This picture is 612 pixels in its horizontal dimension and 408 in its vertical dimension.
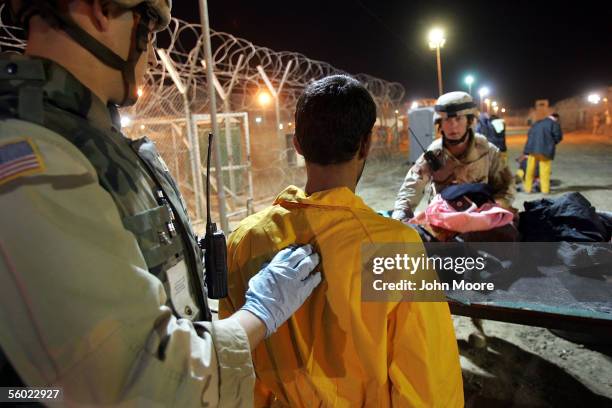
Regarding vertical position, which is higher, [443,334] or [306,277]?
[306,277]

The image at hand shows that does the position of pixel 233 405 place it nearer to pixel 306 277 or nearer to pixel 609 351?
pixel 306 277

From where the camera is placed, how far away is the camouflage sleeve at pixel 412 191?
3.51 meters

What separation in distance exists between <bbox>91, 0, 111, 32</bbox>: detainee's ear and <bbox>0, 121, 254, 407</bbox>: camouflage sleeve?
383mm

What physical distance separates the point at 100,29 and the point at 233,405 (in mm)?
1058

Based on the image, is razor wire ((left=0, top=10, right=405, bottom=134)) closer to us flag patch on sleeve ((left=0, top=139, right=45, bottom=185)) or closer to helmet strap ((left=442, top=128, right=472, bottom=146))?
us flag patch on sleeve ((left=0, top=139, right=45, bottom=185))

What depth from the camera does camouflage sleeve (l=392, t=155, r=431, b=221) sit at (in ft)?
11.5

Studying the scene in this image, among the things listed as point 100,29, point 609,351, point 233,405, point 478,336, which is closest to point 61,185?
point 100,29

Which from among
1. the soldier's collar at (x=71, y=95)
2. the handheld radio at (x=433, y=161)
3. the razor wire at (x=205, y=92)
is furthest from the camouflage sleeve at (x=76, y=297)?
the razor wire at (x=205, y=92)

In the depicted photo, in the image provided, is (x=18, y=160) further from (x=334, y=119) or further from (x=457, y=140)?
(x=457, y=140)

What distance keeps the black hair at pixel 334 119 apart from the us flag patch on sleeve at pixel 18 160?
887 millimetres

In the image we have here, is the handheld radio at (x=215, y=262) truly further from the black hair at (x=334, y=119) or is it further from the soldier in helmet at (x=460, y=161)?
the soldier in helmet at (x=460, y=161)

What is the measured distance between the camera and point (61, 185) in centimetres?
79
